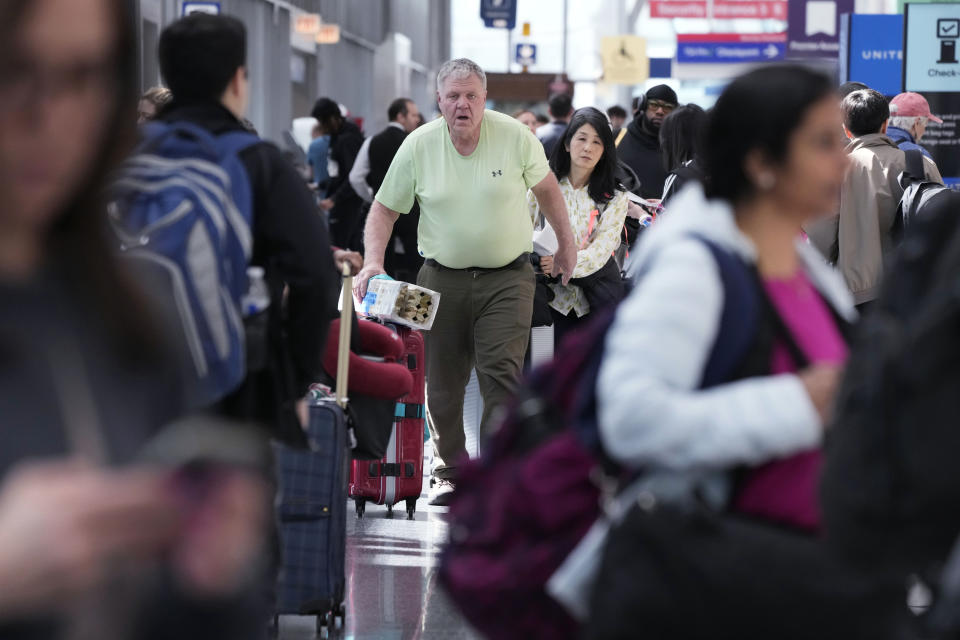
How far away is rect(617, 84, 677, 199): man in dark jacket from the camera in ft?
32.1

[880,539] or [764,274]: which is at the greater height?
[764,274]

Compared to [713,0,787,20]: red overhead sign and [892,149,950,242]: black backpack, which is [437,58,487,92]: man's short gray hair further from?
[713,0,787,20]: red overhead sign

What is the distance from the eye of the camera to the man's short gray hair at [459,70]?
23.2 ft

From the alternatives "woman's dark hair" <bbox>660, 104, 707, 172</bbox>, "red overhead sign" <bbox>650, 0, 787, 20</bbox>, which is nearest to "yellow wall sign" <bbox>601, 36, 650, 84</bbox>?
"red overhead sign" <bbox>650, 0, 787, 20</bbox>

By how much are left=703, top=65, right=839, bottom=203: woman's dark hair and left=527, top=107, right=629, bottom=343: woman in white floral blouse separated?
4932 millimetres

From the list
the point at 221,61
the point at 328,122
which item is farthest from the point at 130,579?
the point at 328,122

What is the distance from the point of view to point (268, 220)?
11.9 feet

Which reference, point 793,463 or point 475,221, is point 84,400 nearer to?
point 793,463

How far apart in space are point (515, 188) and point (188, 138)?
3.92 m

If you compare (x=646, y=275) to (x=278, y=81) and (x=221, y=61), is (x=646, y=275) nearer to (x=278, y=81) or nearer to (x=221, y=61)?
(x=221, y=61)

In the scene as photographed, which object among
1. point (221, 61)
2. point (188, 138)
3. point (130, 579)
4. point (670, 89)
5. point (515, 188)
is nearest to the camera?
point (130, 579)

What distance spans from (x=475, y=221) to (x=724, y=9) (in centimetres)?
3244

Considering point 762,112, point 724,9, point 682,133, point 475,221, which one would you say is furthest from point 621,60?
point 762,112

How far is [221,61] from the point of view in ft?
11.8
